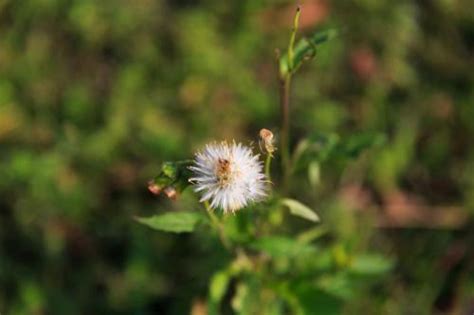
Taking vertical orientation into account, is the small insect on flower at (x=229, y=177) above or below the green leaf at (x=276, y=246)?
below

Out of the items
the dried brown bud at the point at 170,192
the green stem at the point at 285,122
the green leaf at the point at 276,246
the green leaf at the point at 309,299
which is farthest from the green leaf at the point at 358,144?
the dried brown bud at the point at 170,192

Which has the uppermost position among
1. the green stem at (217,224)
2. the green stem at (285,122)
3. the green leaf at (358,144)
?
the green leaf at (358,144)

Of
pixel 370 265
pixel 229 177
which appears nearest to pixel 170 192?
pixel 229 177

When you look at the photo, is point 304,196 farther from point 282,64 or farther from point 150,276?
point 282,64

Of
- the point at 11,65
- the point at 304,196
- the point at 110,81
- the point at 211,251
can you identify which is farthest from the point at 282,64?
the point at 11,65

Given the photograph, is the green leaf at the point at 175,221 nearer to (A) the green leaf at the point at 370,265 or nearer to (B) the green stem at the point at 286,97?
(B) the green stem at the point at 286,97

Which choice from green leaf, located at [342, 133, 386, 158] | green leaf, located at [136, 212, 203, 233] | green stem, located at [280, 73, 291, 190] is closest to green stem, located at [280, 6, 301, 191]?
green stem, located at [280, 73, 291, 190]
